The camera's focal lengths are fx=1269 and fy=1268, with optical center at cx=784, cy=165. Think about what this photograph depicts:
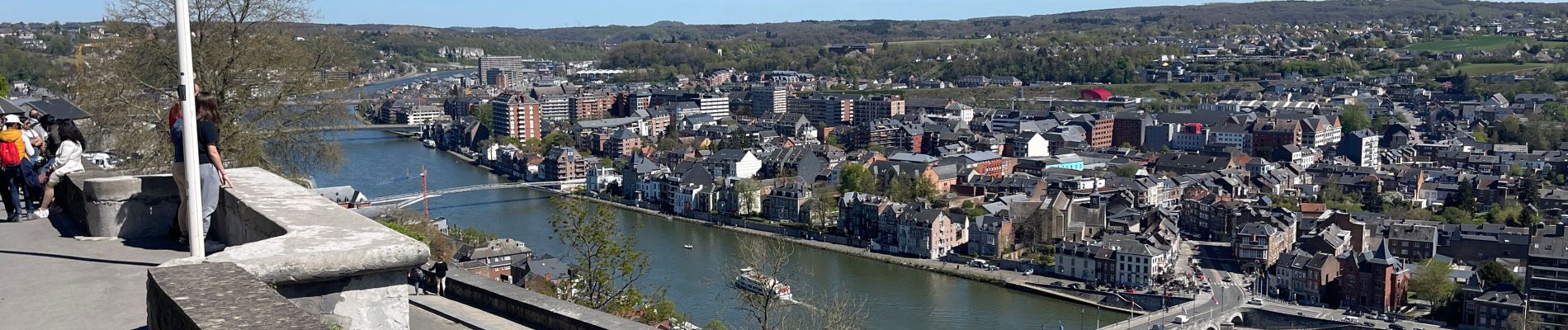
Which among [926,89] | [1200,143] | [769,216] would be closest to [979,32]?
[926,89]

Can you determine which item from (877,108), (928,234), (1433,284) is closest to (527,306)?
(1433,284)

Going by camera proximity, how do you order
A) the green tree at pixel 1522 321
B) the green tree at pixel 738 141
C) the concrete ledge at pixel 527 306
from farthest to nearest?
the green tree at pixel 738 141
the green tree at pixel 1522 321
the concrete ledge at pixel 527 306

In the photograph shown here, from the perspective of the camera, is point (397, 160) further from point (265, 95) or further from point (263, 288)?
point (263, 288)

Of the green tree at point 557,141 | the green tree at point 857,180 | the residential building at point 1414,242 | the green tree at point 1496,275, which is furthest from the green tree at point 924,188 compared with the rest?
the green tree at point 557,141

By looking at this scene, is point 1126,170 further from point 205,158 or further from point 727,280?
point 205,158

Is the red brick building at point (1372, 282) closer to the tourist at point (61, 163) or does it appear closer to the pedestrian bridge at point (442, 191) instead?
the pedestrian bridge at point (442, 191)

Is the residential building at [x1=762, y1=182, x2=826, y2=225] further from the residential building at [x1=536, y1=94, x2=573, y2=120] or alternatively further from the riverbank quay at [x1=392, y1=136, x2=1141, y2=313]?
the residential building at [x1=536, y1=94, x2=573, y2=120]
